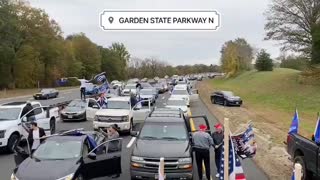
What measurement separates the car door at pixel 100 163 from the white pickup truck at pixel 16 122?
18.8 ft

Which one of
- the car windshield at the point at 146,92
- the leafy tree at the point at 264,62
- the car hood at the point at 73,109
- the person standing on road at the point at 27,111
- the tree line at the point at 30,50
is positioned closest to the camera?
the person standing on road at the point at 27,111

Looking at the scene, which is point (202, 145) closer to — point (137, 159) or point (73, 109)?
point (137, 159)

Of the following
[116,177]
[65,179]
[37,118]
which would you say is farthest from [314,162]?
[37,118]

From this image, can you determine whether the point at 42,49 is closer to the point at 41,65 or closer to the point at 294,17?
the point at 41,65

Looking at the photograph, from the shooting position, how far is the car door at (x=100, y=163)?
1111cm

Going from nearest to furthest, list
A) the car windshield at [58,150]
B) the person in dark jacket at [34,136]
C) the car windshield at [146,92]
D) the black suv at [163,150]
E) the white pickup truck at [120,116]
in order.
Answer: the car windshield at [58,150] → the black suv at [163,150] → the person in dark jacket at [34,136] → the white pickup truck at [120,116] → the car windshield at [146,92]

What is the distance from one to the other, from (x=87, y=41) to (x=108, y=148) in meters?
112

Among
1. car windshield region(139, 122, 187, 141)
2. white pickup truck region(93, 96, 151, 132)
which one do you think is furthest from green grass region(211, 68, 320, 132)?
car windshield region(139, 122, 187, 141)

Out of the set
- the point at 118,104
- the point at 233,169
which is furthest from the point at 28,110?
the point at 233,169

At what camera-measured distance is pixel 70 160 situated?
1084 centimetres

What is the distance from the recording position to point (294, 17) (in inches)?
2435

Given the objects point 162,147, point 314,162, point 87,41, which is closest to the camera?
point 314,162

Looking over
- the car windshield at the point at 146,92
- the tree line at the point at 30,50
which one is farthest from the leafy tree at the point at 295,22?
the tree line at the point at 30,50

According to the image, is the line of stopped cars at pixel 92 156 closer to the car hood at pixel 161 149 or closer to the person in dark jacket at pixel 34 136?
the car hood at pixel 161 149
